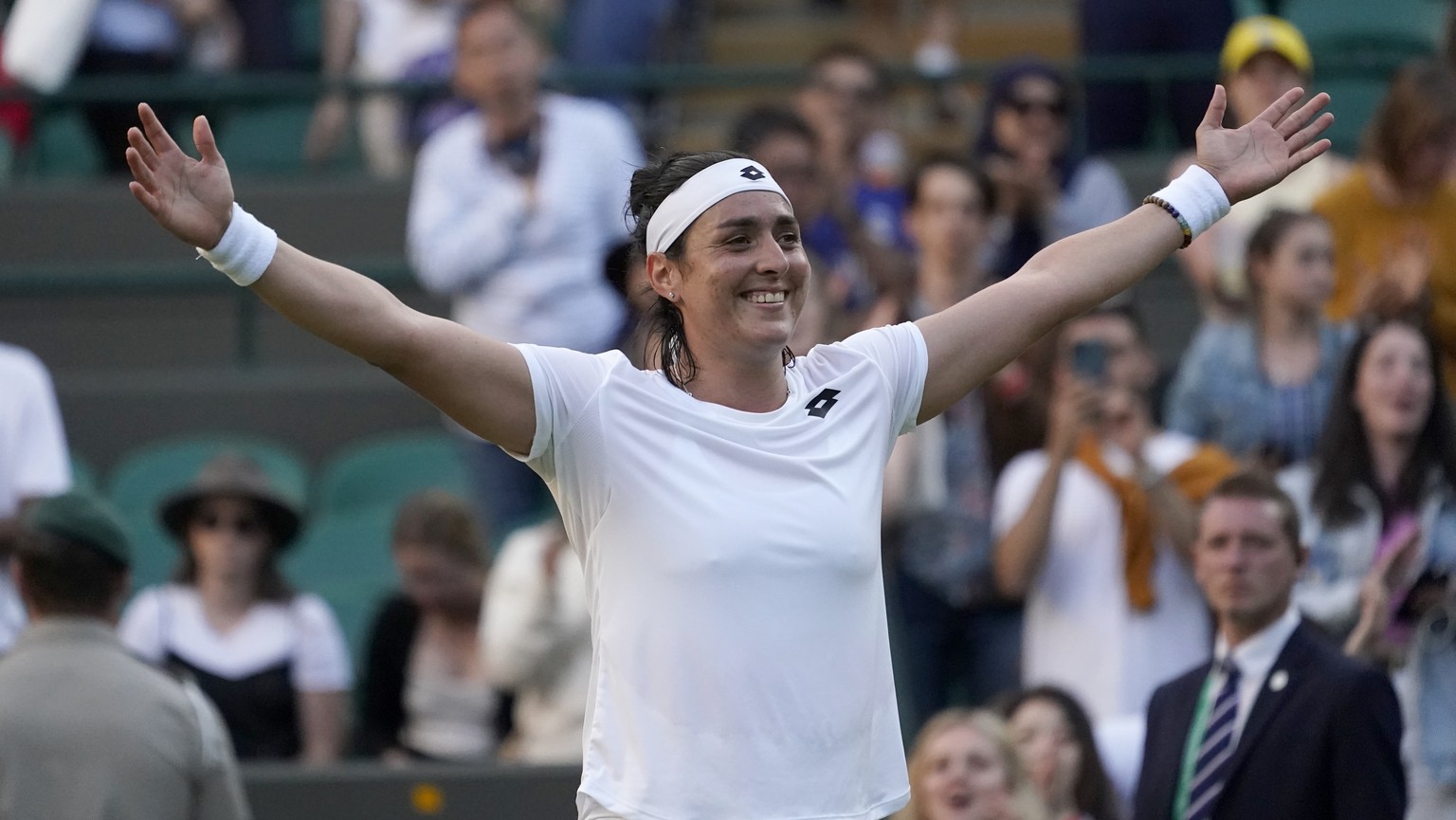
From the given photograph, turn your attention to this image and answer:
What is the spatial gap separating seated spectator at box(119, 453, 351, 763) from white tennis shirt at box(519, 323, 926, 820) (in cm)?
331

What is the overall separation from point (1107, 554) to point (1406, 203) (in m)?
1.85

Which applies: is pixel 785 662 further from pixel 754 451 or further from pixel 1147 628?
pixel 1147 628

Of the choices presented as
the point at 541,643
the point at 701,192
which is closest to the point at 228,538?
the point at 541,643

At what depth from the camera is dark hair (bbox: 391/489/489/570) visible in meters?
6.83

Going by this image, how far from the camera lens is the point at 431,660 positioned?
678 cm

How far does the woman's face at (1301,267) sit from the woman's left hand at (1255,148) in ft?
9.33

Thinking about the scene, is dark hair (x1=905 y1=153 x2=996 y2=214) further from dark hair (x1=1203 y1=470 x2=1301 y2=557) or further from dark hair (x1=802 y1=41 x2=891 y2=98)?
dark hair (x1=1203 y1=470 x2=1301 y2=557)

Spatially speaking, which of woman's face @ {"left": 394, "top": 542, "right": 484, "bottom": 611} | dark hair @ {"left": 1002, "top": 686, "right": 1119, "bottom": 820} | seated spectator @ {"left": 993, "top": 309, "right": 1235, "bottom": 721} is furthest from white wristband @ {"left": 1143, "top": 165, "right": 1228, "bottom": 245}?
woman's face @ {"left": 394, "top": 542, "right": 484, "bottom": 611}

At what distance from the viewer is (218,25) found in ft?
35.2

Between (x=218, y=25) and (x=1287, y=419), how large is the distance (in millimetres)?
6081

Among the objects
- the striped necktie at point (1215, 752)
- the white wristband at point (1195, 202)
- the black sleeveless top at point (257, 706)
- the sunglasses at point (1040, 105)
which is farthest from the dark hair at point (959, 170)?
the white wristband at point (1195, 202)

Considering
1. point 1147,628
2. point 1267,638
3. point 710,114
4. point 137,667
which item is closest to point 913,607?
point 1147,628

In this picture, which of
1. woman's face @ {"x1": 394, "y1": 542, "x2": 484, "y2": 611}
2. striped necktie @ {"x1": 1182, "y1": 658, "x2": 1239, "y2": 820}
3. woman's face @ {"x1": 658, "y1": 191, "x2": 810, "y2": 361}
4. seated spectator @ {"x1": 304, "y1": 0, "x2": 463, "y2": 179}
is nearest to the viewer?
woman's face @ {"x1": 658, "y1": 191, "x2": 810, "y2": 361}

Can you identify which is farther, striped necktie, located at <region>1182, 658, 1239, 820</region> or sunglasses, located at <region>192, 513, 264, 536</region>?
sunglasses, located at <region>192, 513, 264, 536</region>
